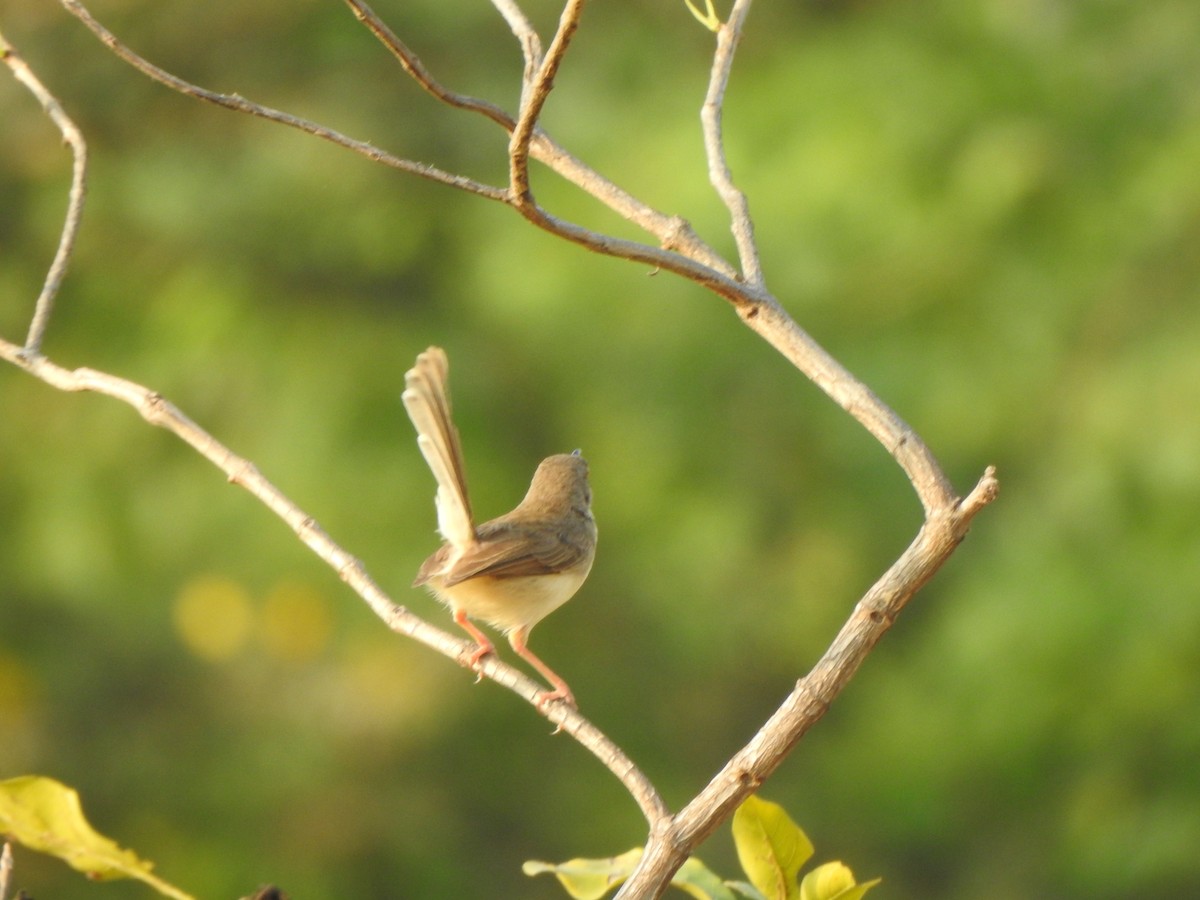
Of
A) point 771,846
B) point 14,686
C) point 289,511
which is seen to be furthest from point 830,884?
point 14,686

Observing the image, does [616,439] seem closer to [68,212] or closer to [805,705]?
[68,212]

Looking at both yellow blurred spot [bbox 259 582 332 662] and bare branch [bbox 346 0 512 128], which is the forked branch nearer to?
bare branch [bbox 346 0 512 128]

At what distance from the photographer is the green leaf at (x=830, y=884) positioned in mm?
1754

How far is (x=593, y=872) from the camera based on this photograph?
1.88 metres

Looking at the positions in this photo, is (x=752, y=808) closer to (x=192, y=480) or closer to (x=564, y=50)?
(x=564, y=50)

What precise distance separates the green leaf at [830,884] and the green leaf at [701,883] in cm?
9

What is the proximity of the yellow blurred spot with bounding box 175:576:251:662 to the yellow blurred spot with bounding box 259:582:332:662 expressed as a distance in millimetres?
119

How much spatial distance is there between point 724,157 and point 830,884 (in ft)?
3.56

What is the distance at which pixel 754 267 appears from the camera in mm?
2129

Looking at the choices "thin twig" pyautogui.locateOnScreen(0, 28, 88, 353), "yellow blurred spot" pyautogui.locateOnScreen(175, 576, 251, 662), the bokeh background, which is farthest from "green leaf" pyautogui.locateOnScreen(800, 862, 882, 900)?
"yellow blurred spot" pyautogui.locateOnScreen(175, 576, 251, 662)

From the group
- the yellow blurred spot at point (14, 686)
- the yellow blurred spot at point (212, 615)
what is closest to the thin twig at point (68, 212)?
the yellow blurred spot at point (212, 615)

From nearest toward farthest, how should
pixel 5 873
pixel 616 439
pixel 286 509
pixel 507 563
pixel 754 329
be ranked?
pixel 5 873
pixel 754 329
pixel 286 509
pixel 507 563
pixel 616 439

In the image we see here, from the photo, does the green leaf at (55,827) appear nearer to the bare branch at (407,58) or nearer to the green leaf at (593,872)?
the green leaf at (593,872)

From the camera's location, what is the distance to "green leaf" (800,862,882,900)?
1.75 metres
